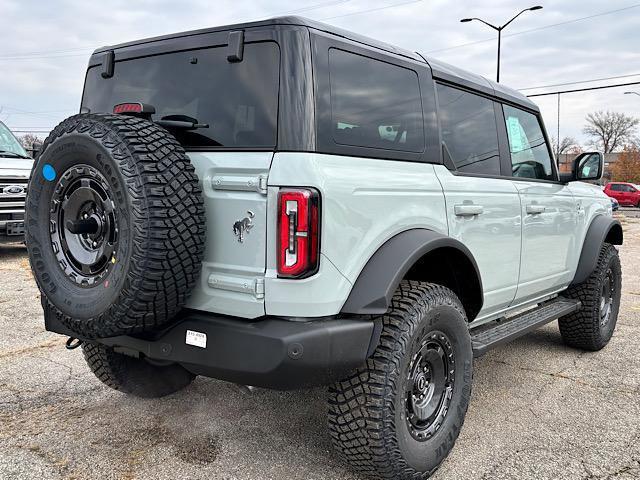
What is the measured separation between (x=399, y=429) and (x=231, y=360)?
810 millimetres

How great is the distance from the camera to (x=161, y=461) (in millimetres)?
2867

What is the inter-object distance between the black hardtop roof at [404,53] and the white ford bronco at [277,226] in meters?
0.02

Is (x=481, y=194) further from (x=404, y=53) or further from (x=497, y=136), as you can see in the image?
(x=404, y=53)

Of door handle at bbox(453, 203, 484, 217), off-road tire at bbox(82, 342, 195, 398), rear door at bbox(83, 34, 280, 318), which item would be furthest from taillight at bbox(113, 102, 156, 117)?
door handle at bbox(453, 203, 484, 217)

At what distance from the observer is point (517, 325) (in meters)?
3.78

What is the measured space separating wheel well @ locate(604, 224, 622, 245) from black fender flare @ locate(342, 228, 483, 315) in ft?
9.91

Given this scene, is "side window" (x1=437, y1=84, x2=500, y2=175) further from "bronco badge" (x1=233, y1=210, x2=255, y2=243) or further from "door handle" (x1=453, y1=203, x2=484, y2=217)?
"bronco badge" (x1=233, y1=210, x2=255, y2=243)

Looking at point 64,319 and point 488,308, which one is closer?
point 64,319

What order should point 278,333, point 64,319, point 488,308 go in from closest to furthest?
point 278,333 < point 64,319 < point 488,308

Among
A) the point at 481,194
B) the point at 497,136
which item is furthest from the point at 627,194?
the point at 481,194

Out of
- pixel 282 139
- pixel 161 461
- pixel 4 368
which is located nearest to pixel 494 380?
pixel 161 461

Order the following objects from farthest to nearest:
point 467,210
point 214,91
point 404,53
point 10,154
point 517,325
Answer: point 10,154
point 517,325
point 467,210
point 404,53
point 214,91

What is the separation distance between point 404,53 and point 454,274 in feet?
3.96

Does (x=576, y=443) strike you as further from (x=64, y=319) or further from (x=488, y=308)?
(x=64, y=319)
